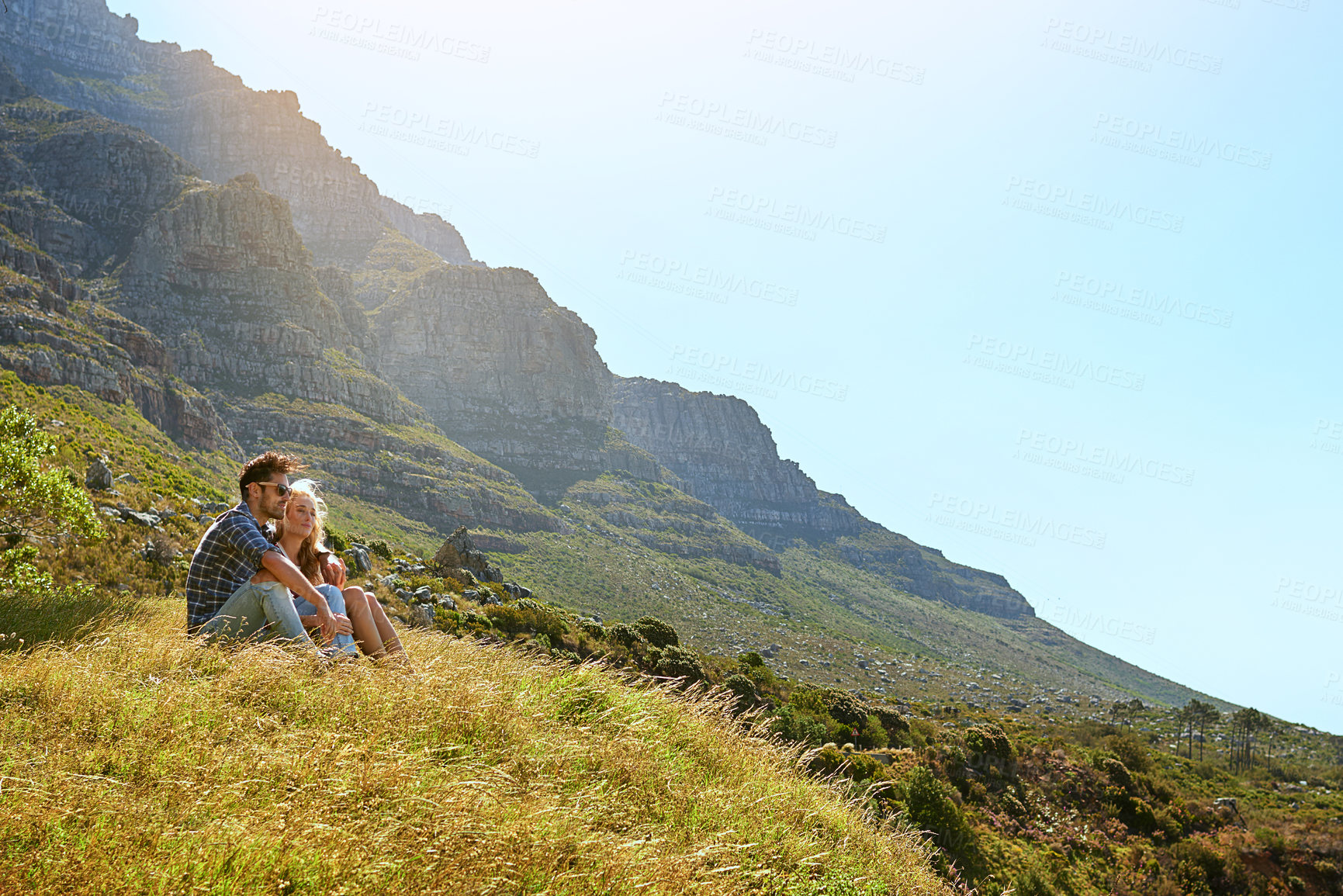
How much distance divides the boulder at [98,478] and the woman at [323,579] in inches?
734

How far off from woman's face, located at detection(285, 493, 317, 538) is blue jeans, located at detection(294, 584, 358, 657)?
1.84 feet

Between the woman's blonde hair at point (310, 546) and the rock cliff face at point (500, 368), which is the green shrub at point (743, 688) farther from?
the rock cliff face at point (500, 368)

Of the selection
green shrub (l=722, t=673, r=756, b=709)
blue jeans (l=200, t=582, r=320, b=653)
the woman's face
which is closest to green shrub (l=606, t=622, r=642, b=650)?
green shrub (l=722, t=673, r=756, b=709)

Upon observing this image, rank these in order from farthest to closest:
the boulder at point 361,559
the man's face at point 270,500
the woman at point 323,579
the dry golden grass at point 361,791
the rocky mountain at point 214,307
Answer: the rocky mountain at point 214,307 → the boulder at point 361,559 → the woman at point 323,579 → the man's face at point 270,500 → the dry golden grass at point 361,791

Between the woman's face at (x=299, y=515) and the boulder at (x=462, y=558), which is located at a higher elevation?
the woman's face at (x=299, y=515)

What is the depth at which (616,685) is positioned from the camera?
23.2 ft

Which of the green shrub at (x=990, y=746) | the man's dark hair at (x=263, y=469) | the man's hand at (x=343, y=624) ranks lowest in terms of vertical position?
the green shrub at (x=990, y=746)

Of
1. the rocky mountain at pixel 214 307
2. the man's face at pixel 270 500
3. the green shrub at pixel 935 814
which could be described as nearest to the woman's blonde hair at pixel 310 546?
the man's face at pixel 270 500

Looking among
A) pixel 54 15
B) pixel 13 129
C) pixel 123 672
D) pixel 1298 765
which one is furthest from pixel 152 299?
pixel 54 15

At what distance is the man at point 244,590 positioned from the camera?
516 centimetres

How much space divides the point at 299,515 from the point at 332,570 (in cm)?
67

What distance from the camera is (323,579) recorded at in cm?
615

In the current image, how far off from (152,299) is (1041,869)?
12027 centimetres

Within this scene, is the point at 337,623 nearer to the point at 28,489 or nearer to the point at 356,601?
the point at 356,601
